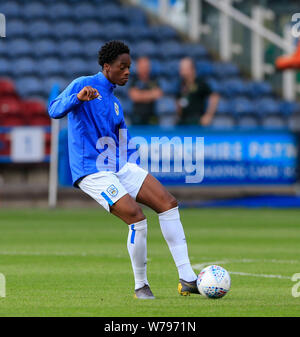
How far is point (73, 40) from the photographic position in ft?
90.6

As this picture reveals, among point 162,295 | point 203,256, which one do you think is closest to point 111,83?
point 162,295

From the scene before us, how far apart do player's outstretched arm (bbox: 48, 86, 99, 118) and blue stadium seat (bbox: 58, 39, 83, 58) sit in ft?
63.0

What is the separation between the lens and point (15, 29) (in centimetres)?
2745

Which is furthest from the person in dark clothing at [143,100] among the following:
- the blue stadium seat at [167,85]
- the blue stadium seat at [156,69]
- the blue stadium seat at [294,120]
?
the blue stadium seat at [294,120]

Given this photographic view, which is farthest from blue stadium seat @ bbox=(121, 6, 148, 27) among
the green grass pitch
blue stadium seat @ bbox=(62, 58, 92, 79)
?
the green grass pitch

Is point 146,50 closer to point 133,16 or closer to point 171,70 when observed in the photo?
point 171,70

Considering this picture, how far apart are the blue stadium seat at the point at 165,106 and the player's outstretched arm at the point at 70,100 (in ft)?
53.2

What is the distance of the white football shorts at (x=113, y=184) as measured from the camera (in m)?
7.99

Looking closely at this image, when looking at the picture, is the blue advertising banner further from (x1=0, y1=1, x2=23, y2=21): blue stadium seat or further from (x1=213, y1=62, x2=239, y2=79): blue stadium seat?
(x1=0, y1=1, x2=23, y2=21): blue stadium seat

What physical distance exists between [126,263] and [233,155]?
417 inches

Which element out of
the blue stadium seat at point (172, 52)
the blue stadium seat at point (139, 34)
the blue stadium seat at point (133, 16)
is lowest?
the blue stadium seat at point (172, 52)

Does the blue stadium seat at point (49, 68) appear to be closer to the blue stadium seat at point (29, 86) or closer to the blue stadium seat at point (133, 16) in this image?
the blue stadium seat at point (29, 86)

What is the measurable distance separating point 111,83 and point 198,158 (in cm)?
1271

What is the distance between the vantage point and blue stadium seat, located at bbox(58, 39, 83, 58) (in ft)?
88.8
